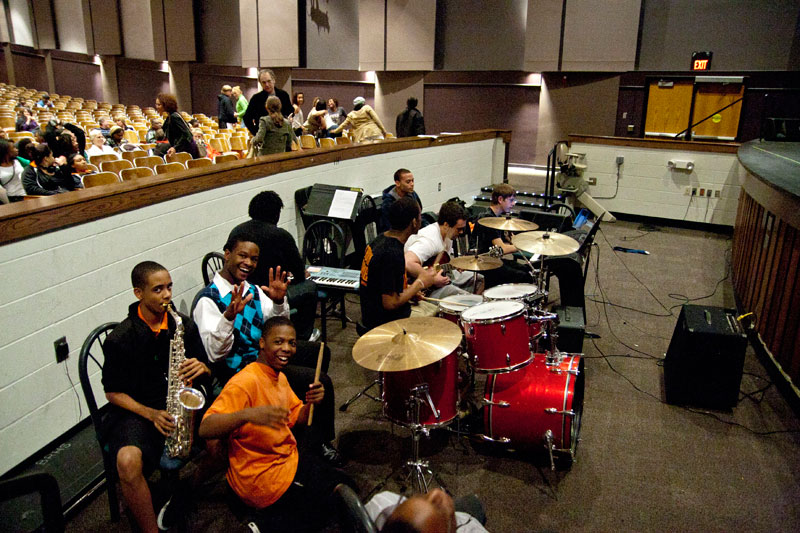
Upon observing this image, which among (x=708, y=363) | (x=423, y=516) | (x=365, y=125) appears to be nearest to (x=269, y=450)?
(x=423, y=516)

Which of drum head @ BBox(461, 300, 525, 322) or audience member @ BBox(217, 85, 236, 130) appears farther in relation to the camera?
audience member @ BBox(217, 85, 236, 130)

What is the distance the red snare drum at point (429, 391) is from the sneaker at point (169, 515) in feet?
3.50

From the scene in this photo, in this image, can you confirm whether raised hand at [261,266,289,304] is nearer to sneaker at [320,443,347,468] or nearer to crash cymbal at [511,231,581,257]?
sneaker at [320,443,347,468]

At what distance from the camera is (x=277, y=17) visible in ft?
46.8

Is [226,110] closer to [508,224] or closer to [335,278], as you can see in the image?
[335,278]

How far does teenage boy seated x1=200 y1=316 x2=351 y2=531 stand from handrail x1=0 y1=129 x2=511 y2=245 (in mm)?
1302

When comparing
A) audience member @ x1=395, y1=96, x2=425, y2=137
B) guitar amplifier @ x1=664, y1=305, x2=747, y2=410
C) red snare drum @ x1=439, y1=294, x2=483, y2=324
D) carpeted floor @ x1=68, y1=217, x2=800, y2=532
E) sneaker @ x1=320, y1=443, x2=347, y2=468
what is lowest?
carpeted floor @ x1=68, y1=217, x2=800, y2=532

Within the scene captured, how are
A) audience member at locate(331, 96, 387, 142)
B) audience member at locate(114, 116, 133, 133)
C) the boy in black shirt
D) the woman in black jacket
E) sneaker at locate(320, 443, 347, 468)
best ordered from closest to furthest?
sneaker at locate(320, 443, 347, 468) → the boy in black shirt → the woman in black jacket → audience member at locate(331, 96, 387, 142) → audience member at locate(114, 116, 133, 133)

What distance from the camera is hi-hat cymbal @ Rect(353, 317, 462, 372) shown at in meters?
2.48

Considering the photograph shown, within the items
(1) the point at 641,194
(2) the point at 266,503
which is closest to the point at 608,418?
(2) the point at 266,503

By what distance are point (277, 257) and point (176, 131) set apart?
3059 millimetres

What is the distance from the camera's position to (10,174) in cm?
475

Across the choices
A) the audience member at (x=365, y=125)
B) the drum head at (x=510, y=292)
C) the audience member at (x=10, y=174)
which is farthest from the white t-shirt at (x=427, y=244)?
the audience member at (x=365, y=125)

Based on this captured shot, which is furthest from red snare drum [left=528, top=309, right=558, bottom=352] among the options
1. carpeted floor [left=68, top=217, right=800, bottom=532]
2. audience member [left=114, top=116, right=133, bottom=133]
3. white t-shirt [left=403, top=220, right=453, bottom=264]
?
audience member [left=114, top=116, right=133, bottom=133]
